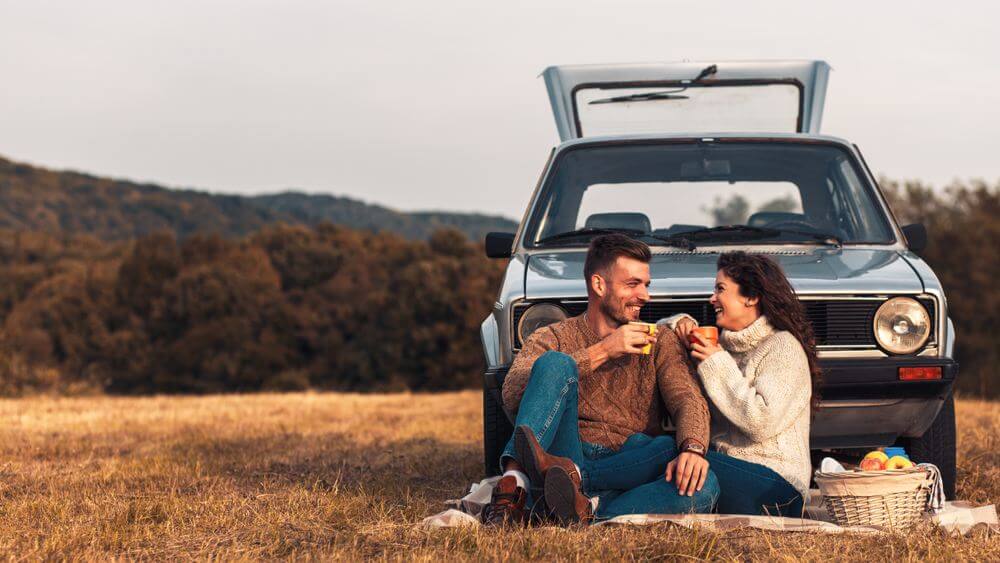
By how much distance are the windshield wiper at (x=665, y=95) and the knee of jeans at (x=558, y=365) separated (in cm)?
333

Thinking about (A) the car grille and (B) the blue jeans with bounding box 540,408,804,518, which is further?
(A) the car grille

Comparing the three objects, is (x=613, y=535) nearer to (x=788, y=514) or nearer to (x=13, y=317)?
(x=788, y=514)

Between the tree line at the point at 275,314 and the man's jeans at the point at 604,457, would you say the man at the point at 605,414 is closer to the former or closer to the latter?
the man's jeans at the point at 604,457

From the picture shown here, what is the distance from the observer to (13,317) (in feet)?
140

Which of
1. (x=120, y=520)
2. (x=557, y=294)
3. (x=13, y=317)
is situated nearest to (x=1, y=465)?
(x=120, y=520)

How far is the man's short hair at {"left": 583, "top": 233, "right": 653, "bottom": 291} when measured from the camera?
16.2ft

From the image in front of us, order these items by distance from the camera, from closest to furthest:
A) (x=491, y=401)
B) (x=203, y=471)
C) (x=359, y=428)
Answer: (x=491, y=401), (x=203, y=471), (x=359, y=428)

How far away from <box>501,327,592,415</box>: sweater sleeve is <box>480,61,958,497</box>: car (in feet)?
1.06

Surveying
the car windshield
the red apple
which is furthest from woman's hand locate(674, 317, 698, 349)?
the car windshield

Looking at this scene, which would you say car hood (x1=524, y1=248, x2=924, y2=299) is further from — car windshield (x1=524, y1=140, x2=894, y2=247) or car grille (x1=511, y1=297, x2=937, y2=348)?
car windshield (x1=524, y1=140, x2=894, y2=247)

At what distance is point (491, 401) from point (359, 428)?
673 centimetres

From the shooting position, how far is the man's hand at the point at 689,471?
4.72 meters

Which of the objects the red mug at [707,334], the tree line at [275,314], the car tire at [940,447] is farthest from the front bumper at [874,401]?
the tree line at [275,314]

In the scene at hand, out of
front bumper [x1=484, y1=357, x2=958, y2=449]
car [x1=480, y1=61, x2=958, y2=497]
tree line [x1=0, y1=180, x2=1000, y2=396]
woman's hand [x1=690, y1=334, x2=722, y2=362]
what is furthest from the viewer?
tree line [x1=0, y1=180, x2=1000, y2=396]
